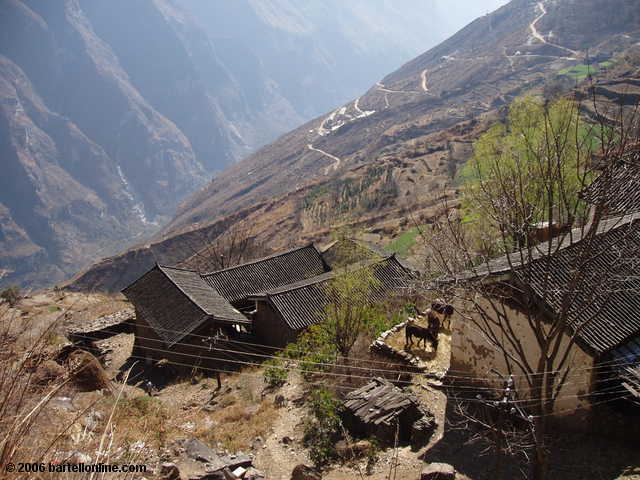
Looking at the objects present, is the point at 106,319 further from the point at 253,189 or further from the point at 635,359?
the point at 253,189

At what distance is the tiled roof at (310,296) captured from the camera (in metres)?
24.3

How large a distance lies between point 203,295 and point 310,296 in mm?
6243

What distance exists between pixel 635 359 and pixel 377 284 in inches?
603

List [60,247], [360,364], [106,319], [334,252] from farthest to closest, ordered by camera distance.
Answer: [60,247] → [334,252] → [106,319] → [360,364]

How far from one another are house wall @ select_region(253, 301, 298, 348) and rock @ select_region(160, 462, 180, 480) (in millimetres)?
12808

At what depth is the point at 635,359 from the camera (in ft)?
39.5

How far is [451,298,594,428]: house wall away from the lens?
1284 cm

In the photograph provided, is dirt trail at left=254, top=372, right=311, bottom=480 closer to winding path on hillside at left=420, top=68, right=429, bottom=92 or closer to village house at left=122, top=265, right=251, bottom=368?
village house at left=122, top=265, right=251, bottom=368

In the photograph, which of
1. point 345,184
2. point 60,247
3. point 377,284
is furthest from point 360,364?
point 60,247

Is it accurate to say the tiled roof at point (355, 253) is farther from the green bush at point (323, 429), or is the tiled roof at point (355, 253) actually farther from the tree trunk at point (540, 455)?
the tree trunk at point (540, 455)

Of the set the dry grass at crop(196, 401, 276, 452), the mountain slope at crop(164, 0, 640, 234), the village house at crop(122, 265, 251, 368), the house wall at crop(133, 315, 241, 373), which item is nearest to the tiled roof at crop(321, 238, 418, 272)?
the village house at crop(122, 265, 251, 368)

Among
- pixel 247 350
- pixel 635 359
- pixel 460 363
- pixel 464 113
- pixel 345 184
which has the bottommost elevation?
pixel 247 350

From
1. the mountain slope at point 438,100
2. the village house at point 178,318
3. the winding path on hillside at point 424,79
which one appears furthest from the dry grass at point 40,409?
the winding path on hillside at point 424,79

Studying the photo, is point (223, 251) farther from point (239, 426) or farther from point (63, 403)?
point (63, 403)
